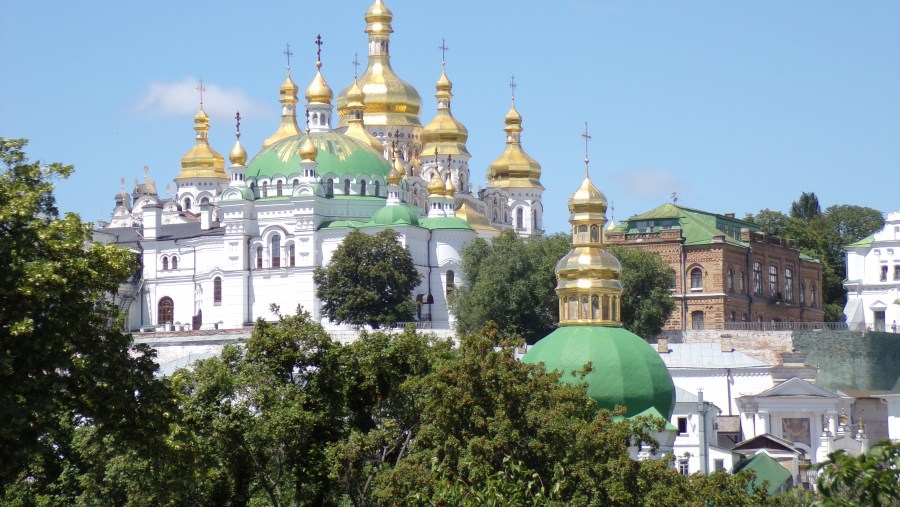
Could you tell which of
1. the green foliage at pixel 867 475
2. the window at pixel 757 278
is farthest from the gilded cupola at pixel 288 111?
the green foliage at pixel 867 475

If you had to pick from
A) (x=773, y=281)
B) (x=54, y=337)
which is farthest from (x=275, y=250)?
(x=54, y=337)

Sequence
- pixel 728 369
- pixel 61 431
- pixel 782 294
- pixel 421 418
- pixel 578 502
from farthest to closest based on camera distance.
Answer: pixel 782 294 < pixel 728 369 < pixel 421 418 < pixel 578 502 < pixel 61 431

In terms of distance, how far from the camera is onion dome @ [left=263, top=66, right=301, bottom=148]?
92.1m

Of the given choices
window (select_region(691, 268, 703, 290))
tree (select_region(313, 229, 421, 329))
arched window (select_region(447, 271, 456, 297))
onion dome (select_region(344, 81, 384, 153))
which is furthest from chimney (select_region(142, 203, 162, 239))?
window (select_region(691, 268, 703, 290))

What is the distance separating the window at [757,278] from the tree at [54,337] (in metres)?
55.1

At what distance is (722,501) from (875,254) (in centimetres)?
4649

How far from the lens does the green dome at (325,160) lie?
82750mm

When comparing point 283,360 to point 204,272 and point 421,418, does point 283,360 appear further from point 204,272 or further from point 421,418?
point 204,272

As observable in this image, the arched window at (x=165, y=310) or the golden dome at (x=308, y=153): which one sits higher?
the golden dome at (x=308, y=153)

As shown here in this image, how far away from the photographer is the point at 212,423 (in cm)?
3400

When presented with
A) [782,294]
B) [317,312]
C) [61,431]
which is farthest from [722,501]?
[782,294]

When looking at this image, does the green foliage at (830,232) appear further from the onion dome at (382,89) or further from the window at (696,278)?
the onion dome at (382,89)

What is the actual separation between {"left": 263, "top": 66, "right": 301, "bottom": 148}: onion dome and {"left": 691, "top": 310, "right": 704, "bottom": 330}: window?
Result: 23.2 m

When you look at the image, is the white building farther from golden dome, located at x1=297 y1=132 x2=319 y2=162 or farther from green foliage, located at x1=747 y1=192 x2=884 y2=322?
golden dome, located at x1=297 y1=132 x2=319 y2=162
